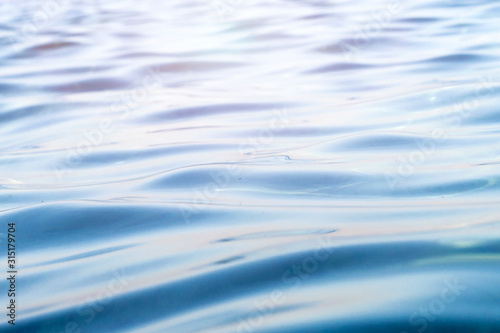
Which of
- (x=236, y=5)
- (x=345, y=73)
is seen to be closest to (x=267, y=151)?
(x=345, y=73)

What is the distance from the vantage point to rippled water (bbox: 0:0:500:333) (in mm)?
1147

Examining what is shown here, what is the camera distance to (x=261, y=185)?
1.85 meters

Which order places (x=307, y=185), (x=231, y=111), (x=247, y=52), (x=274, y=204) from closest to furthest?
(x=274, y=204), (x=307, y=185), (x=231, y=111), (x=247, y=52)

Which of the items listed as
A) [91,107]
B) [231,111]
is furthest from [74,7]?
[231,111]

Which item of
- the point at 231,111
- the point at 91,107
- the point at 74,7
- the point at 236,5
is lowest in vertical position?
the point at 231,111

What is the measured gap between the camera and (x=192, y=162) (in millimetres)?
2141

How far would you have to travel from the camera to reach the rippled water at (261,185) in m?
1.15

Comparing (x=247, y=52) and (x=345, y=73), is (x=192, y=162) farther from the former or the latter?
(x=247, y=52)

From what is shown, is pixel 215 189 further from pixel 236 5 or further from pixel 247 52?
pixel 236 5

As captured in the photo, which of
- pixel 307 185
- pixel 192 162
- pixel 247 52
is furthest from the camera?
pixel 247 52

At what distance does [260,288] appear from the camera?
46.9 inches

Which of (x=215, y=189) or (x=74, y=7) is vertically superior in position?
(x=74, y=7)

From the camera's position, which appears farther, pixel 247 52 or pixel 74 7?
pixel 74 7

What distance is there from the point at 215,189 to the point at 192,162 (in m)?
0.32
